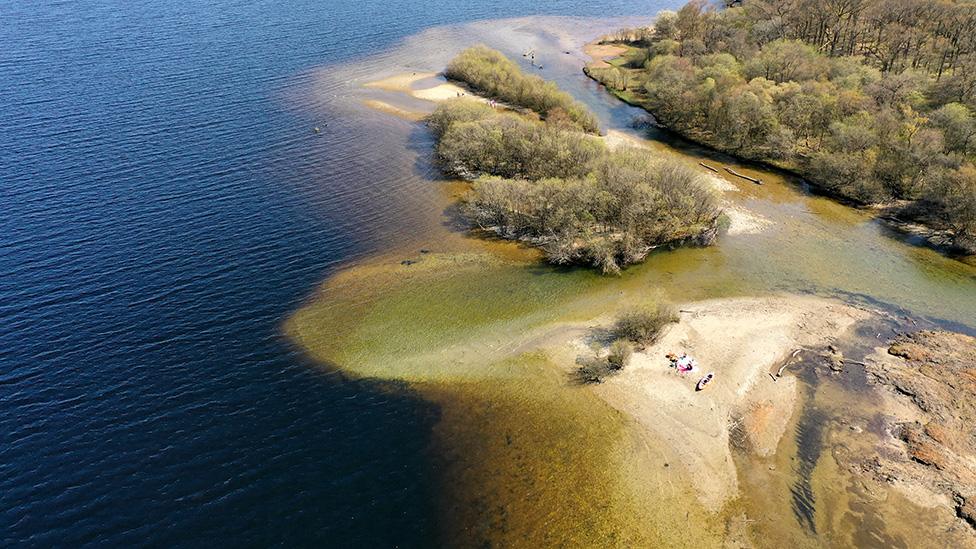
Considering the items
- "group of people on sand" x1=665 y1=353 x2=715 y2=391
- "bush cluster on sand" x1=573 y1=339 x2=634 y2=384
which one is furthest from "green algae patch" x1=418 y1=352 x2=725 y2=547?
"group of people on sand" x1=665 y1=353 x2=715 y2=391

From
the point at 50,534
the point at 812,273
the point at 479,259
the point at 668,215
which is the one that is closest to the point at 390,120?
the point at 479,259

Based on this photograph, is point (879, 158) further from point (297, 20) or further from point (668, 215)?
point (297, 20)

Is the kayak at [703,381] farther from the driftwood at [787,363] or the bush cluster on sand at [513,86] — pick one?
the bush cluster on sand at [513,86]

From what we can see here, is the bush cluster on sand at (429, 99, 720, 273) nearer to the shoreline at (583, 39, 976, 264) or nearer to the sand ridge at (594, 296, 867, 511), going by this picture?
the sand ridge at (594, 296, 867, 511)

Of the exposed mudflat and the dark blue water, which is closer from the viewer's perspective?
the dark blue water

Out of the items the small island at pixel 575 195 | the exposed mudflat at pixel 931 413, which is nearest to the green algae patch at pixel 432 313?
Result: the small island at pixel 575 195

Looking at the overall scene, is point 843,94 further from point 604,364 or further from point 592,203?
point 604,364

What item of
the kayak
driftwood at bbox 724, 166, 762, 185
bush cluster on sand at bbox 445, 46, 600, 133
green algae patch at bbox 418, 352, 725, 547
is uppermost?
bush cluster on sand at bbox 445, 46, 600, 133
